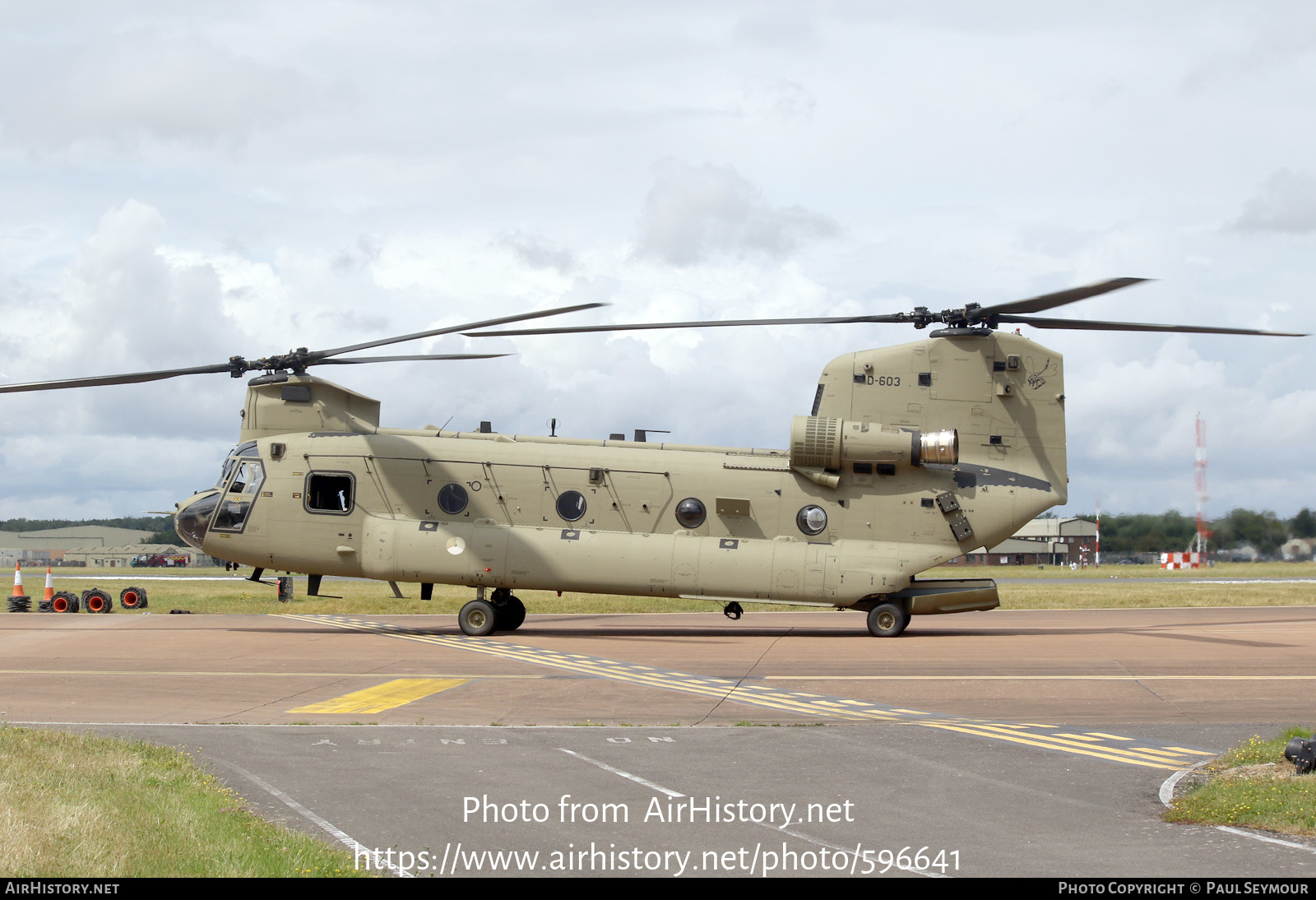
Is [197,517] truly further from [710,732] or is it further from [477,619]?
[710,732]

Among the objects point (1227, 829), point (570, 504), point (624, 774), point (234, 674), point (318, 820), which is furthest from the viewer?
point (570, 504)

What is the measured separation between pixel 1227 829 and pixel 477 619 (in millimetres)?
17125

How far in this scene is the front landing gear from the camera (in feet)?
76.0

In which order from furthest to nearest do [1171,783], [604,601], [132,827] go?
[604,601] < [1171,783] < [132,827]

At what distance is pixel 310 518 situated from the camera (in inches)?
912

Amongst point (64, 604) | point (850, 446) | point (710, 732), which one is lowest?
point (64, 604)

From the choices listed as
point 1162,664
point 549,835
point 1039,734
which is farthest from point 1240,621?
point 549,835

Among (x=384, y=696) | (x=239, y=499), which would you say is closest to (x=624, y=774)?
(x=384, y=696)

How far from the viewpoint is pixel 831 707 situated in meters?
14.3

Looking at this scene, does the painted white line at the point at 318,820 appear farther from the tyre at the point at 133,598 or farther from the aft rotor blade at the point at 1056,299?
the tyre at the point at 133,598

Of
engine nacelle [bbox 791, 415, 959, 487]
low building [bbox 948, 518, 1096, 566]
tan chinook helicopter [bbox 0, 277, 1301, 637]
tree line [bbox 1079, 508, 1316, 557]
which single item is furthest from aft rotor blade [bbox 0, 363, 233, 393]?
low building [bbox 948, 518, 1096, 566]

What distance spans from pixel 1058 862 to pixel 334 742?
742cm

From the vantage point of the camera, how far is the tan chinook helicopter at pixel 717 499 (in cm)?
2253

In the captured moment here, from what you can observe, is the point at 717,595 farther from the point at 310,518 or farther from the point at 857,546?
the point at 310,518
